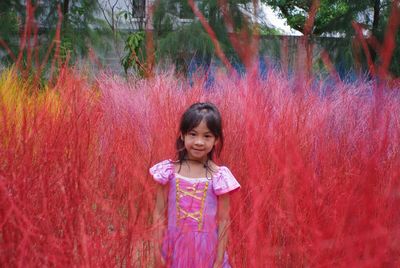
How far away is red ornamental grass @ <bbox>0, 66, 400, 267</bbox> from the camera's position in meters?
1.03

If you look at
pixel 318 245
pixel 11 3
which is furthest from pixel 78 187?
pixel 11 3

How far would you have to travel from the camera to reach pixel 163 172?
1.39m

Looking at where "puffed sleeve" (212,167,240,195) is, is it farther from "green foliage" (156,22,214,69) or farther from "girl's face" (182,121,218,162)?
"green foliage" (156,22,214,69)

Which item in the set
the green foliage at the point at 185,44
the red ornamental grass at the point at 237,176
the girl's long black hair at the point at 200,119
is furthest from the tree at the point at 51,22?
the girl's long black hair at the point at 200,119

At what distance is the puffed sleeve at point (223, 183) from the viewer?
1361mm

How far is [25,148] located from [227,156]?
91cm

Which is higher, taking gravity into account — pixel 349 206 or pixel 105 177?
pixel 349 206

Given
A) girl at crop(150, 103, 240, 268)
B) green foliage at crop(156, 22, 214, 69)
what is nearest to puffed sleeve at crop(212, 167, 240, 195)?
girl at crop(150, 103, 240, 268)

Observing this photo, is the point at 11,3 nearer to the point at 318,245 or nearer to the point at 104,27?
the point at 104,27

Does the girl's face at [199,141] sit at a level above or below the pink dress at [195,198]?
above

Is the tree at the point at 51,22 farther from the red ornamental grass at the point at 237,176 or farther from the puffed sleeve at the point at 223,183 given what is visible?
the puffed sleeve at the point at 223,183

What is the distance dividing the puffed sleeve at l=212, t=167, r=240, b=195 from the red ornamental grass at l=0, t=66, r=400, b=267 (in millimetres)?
45

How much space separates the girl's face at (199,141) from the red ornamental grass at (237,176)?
3.9 inches

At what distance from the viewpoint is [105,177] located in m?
1.56
